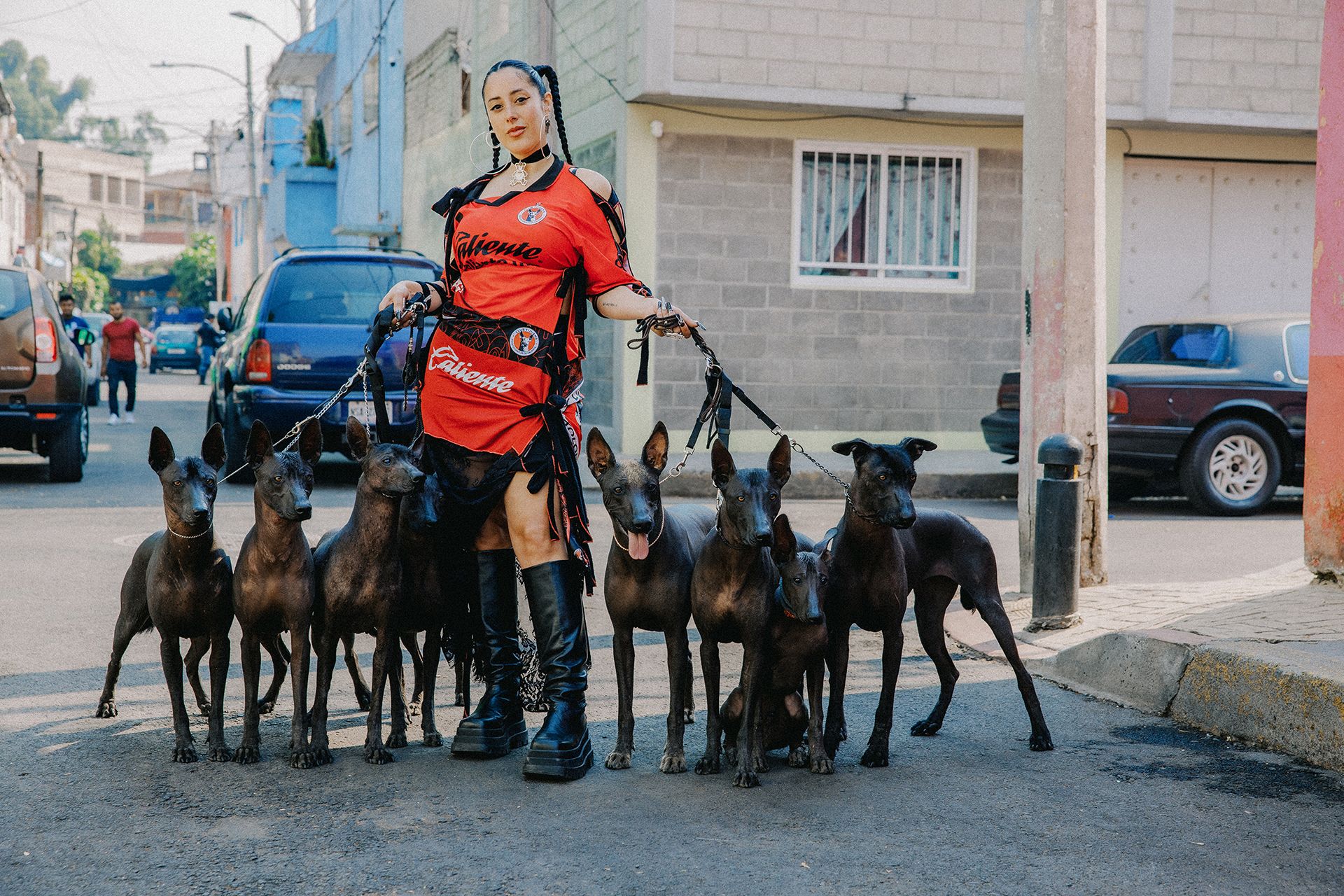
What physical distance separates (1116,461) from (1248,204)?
5.90 meters

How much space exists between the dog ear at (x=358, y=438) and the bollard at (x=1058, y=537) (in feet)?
11.0

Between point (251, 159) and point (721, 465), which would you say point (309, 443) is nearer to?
point (721, 465)

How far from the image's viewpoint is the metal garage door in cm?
1566

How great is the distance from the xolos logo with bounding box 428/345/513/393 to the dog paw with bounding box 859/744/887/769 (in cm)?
163

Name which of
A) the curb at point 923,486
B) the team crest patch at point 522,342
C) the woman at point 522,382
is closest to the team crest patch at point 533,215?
the woman at point 522,382

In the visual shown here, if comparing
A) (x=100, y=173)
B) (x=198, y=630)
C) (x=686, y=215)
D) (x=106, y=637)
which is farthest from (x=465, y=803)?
(x=100, y=173)

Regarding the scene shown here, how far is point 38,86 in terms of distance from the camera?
471ft

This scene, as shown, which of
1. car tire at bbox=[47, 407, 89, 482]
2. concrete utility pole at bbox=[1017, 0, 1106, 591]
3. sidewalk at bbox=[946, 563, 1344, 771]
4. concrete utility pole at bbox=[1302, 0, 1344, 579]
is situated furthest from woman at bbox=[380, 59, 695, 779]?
car tire at bbox=[47, 407, 89, 482]

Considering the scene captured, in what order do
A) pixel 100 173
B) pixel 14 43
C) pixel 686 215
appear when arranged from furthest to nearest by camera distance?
pixel 14 43 → pixel 100 173 → pixel 686 215

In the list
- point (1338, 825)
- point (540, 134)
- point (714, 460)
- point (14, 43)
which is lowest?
point (1338, 825)

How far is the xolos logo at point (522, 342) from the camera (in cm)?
445

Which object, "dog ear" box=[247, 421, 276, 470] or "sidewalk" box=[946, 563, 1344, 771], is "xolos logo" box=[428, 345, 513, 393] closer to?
"dog ear" box=[247, 421, 276, 470]

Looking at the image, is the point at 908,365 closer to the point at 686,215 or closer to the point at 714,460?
the point at 686,215

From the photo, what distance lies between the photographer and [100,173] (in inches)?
3888
